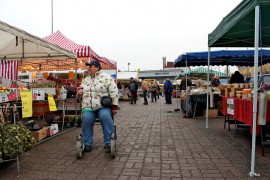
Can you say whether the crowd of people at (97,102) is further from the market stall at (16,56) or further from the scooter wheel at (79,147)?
the market stall at (16,56)

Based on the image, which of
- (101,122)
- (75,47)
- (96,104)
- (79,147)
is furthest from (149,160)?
(75,47)

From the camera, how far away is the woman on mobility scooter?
5.04m

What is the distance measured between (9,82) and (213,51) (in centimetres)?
752

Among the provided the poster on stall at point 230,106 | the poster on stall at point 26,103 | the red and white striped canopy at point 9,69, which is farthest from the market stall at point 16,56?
the poster on stall at point 230,106

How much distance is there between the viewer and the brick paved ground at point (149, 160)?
3.97 meters

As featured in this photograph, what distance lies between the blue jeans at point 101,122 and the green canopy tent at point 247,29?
97.1 inches

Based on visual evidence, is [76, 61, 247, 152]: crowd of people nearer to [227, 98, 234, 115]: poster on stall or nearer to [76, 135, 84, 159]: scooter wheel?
[76, 135, 84, 159]: scooter wheel

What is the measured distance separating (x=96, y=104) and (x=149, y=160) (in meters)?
1.41

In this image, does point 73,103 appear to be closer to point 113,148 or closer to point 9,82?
point 9,82

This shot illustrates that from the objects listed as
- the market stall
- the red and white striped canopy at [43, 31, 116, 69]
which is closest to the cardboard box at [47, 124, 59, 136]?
the market stall

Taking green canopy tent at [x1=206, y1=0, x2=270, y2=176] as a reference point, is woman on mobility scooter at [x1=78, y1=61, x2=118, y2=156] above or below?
below

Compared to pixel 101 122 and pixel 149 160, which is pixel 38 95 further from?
pixel 149 160

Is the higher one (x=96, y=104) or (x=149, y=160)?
(x=96, y=104)

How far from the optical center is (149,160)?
A: 469 cm
